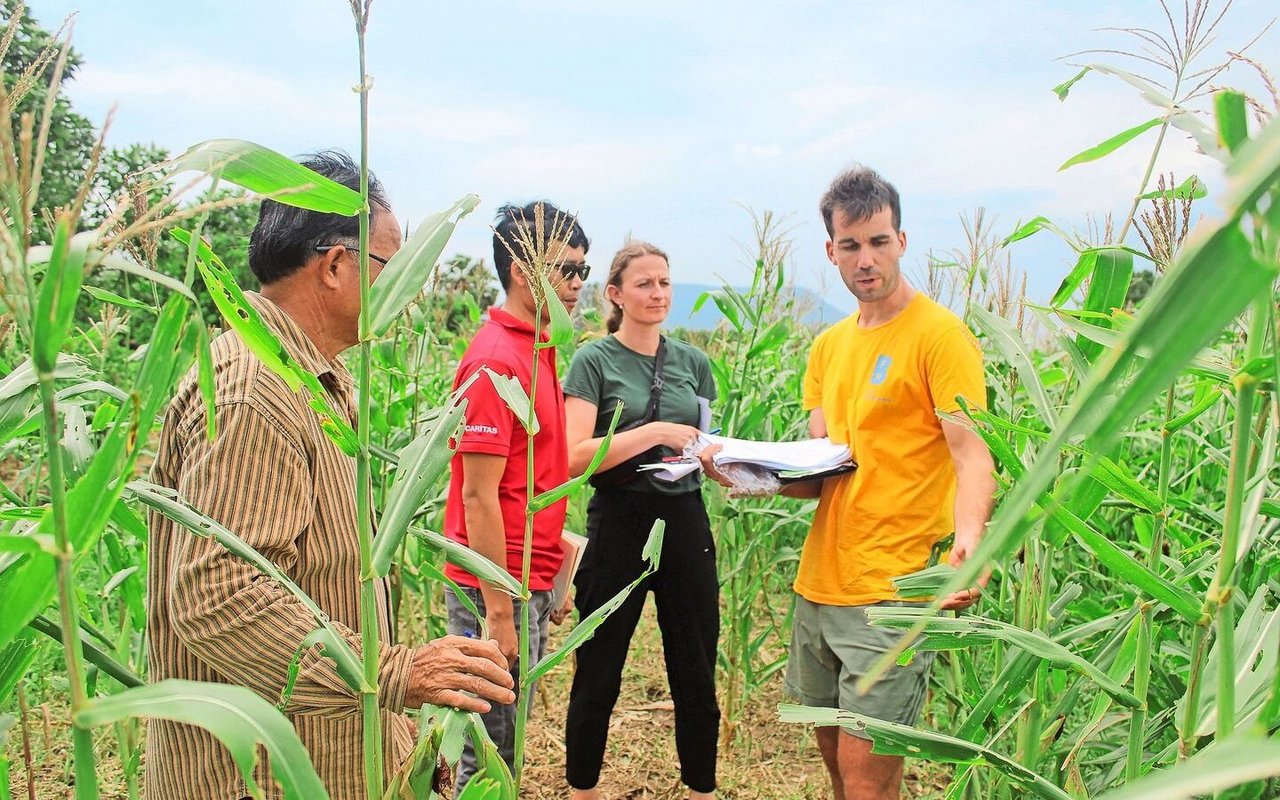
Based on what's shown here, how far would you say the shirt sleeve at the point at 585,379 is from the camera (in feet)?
9.05

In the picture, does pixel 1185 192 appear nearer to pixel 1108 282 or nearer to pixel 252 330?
pixel 1108 282

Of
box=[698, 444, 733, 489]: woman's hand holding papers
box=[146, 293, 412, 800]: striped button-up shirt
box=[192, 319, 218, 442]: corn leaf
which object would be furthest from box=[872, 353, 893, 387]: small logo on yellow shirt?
box=[192, 319, 218, 442]: corn leaf

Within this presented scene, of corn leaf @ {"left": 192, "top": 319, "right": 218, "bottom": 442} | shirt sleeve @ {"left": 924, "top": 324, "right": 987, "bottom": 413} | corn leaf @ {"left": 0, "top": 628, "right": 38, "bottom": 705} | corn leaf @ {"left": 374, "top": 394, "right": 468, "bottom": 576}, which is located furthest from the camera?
shirt sleeve @ {"left": 924, "top": 324, "right": 987, "bottom": 413}

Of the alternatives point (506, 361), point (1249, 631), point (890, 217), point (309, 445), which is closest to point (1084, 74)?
point (1249, 631)

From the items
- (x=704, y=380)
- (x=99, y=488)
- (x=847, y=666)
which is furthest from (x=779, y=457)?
(x=99, y=488)

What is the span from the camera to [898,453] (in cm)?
230

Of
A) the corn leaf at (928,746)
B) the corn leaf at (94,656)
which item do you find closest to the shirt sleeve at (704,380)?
the corn leaf at (928,746)

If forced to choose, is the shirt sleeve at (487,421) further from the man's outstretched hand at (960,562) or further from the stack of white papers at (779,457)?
the man's outstretched hand at (960,562)

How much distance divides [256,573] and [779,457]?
4.93 ft

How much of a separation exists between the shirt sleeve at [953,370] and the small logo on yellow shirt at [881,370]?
106mm

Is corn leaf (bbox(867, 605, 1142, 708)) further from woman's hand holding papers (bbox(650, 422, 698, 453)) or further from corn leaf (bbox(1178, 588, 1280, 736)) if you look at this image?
woman's hand holding papers (bbox(650, 422, 698, 453))

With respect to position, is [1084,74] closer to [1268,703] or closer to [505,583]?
[1268,703]

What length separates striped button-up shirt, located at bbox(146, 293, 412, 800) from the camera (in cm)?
119

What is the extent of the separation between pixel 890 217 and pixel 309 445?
167cm
